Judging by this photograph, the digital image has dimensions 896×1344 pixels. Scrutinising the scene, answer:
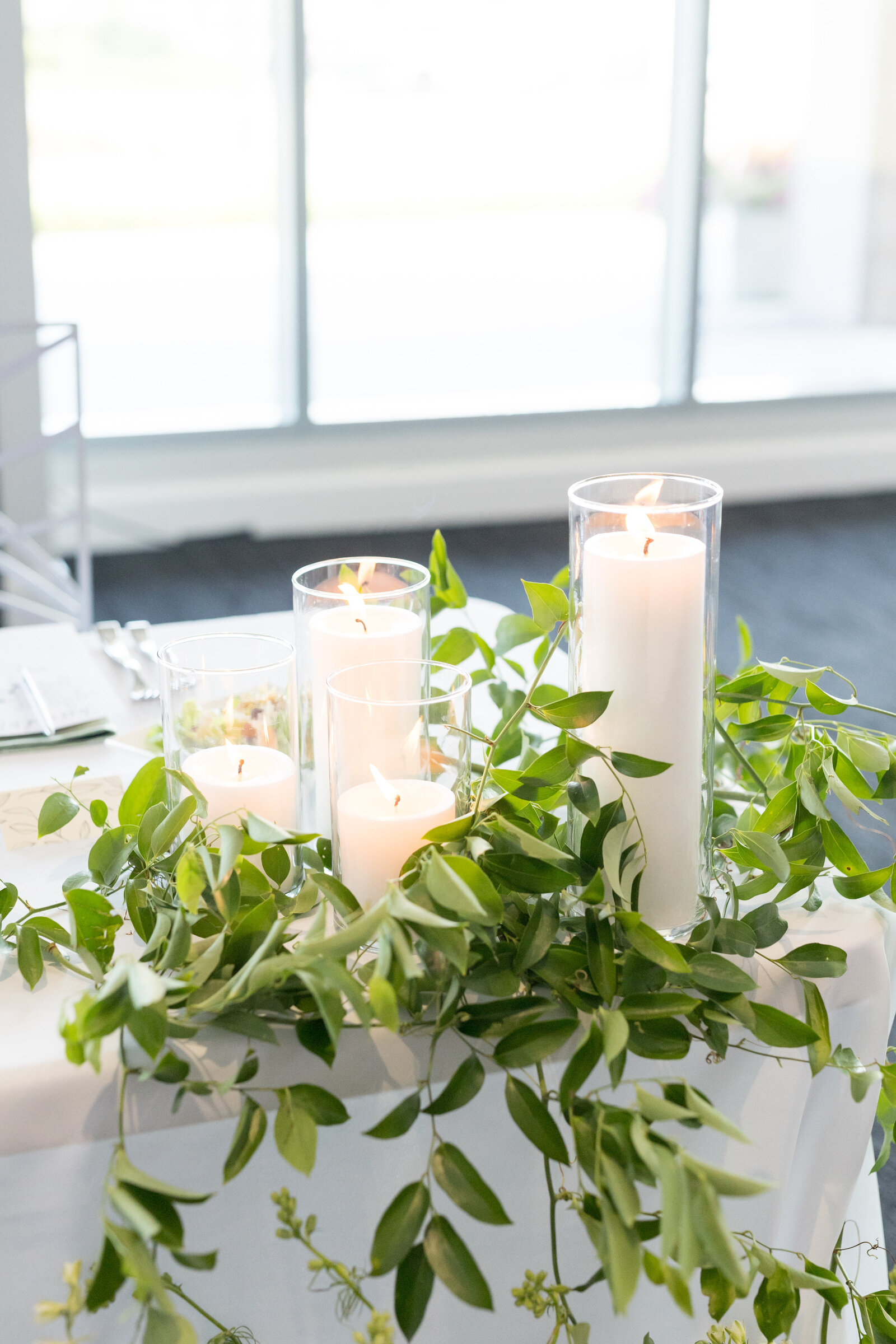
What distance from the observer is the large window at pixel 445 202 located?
361cm

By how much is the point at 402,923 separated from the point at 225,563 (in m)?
3.20

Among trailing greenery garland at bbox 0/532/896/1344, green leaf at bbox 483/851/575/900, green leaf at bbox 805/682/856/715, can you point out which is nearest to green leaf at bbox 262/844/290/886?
trailing greenery garland at bbox 0/532/896/1344

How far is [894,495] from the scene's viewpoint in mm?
4379

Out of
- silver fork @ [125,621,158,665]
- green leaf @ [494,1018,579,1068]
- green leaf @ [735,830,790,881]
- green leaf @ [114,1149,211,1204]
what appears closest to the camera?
green leaf @ [114,1149,211,1204]

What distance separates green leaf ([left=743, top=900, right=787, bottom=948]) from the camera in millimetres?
678

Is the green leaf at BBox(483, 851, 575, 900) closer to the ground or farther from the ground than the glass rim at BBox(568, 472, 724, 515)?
closer to the ground

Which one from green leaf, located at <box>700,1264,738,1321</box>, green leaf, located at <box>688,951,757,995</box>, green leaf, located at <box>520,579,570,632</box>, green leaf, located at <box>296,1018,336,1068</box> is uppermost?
green leaf, located at <box>520,579,570,632</box>

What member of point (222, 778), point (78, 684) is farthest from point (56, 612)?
point (222, 778)

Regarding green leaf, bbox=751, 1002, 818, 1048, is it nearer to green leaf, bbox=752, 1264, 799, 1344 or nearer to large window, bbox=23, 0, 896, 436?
green leaf, bbox=752, 1264, 799, 1344

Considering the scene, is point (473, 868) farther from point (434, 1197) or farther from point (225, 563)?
point (225, 563)

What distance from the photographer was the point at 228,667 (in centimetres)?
79

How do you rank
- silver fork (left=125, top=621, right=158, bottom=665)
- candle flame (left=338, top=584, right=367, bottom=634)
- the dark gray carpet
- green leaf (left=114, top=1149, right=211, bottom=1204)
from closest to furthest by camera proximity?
1. green leaf (left=114, top=1149, right=211, bottom=1204)
2. candle flame (left=338, top=584, right=367, bottom=634)
3. silver fork (left=125, top=621, right=158, bottom=665)
4. the dark gray carpet

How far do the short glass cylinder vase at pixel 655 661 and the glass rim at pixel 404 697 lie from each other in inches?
2.6

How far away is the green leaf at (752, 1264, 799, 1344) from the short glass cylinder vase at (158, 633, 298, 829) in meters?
0.34
